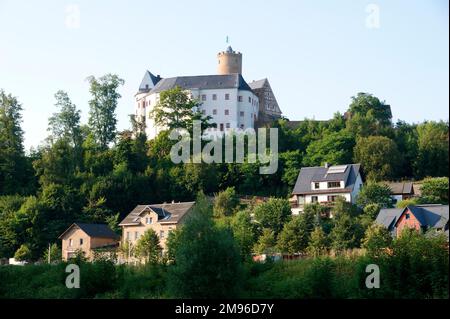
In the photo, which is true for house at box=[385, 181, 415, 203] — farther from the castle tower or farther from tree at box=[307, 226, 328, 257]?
the castle tower

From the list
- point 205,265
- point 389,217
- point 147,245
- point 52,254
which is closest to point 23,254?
point 52,254

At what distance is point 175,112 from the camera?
83000 mm

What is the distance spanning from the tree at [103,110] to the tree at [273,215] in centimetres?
2716

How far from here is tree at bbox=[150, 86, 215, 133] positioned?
267ft

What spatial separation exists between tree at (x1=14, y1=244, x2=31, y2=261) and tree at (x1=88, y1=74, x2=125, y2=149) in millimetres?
Result: 23364

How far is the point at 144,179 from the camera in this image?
72250 millimetres

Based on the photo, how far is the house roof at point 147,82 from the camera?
9969 cm

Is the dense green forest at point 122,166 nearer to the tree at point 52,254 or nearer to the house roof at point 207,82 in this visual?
the tree at point 52,254

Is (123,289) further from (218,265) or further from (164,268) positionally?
(218,265)

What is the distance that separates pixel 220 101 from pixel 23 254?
126ft

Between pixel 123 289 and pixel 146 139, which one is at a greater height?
pixel 146 139

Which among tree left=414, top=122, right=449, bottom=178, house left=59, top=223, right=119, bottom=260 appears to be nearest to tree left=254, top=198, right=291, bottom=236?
house left=59, top=223, right=119, bottom=260

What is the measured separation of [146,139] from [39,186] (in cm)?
1465
